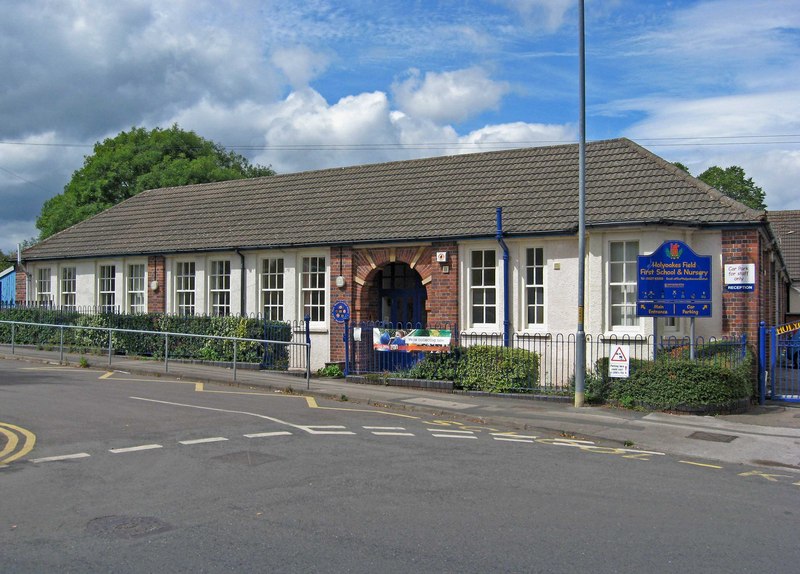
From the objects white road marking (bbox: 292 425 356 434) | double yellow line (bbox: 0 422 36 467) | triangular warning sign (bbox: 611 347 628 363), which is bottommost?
white road marking (bbox: 292 425 356 434)

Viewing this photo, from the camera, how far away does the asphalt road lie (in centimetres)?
596

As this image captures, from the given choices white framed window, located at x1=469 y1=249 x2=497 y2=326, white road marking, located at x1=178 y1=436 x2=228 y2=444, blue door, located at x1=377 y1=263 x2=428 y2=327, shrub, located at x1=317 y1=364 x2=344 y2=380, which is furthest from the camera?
blue door, located at x1=377 y1=263 x2=428 y2=327

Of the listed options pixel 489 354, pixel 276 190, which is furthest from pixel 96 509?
pixel 276 190

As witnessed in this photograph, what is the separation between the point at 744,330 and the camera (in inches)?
647

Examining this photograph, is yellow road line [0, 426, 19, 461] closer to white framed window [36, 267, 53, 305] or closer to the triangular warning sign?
the triangular warning sign

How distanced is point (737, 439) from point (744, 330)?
15.9ft

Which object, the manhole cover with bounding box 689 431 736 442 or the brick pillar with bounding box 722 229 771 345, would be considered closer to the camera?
the manhole cover with bounding box 689 431 736 442

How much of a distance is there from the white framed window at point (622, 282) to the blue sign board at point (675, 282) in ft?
4.70

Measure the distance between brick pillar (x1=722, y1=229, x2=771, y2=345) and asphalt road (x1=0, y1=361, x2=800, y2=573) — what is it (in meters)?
6.59

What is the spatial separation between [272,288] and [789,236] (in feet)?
103

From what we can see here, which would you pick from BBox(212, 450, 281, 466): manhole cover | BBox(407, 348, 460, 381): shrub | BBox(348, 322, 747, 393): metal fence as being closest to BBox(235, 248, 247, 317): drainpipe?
BBox(348, 322, 747, 393): metal fence

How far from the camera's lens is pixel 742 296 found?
16406 millimetres

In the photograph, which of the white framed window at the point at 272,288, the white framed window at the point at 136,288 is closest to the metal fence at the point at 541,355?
the white framed window at the point at 272,288

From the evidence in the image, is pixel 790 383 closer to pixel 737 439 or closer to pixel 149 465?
pixel 737 439
